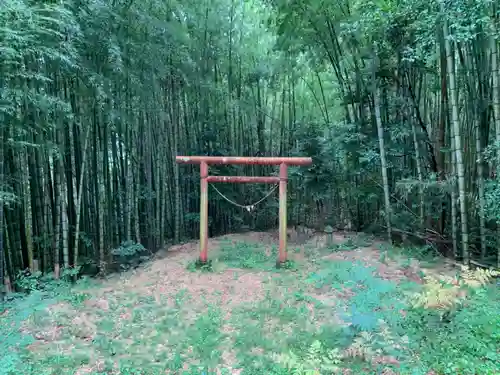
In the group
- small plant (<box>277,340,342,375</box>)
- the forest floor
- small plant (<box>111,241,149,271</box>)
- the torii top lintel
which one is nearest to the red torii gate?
the torii top lintel

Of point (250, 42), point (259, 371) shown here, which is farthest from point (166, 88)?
point (259, 371)

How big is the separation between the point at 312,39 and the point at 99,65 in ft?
10.4

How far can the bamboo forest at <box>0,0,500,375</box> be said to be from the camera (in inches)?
106

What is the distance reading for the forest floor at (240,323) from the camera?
8.11 ft

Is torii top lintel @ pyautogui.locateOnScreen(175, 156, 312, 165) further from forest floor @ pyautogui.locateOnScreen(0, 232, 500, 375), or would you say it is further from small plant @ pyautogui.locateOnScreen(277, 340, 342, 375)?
small plant @ pyautogui.locateOnScreen(277, 340, 342, 375)

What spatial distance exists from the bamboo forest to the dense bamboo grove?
3 cm

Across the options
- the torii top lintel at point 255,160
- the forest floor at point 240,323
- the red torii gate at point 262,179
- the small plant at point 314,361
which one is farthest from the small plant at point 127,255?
the small plant at point 314,361

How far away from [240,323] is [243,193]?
4164 mm

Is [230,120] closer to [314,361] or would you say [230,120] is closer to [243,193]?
[243,193]

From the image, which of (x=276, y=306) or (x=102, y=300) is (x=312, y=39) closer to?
(x=276, y=306)

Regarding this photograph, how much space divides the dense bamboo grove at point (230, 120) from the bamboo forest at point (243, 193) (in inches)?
1.3

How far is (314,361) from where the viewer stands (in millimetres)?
2361

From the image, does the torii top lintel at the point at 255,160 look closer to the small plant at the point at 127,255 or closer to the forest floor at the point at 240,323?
the forest floor at the point at 240,323

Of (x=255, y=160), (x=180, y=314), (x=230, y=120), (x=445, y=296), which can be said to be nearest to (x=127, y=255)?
(x=180, y=314)
